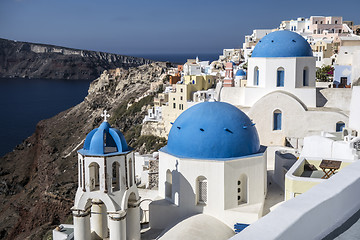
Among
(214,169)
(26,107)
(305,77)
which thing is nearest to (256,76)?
(305,77)

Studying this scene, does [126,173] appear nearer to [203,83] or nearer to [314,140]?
[314,140]

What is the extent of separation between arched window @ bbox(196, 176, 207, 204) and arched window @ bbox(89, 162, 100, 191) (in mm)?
2759

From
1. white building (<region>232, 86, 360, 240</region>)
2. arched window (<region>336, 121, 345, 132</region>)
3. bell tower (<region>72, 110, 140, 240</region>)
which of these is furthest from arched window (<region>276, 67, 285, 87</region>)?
white building (<region>232, 86, 360, 240</region>)

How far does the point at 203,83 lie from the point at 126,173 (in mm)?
34474

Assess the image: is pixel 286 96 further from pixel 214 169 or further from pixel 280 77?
pixel 214 169

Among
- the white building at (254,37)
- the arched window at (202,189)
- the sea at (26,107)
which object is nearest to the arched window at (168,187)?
the arched window at (202,189)

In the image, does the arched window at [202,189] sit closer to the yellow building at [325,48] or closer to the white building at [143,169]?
the white building at [143,169]

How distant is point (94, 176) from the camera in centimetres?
1178

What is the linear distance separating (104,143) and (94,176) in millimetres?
1097

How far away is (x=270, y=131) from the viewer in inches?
746

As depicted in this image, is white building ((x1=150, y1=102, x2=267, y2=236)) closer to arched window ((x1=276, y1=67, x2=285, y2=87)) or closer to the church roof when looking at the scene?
the church roof

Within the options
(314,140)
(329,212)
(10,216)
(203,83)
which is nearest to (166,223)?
(314,140)

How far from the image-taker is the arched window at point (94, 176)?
11430 mm

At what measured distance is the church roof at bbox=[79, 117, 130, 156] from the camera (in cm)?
1106
